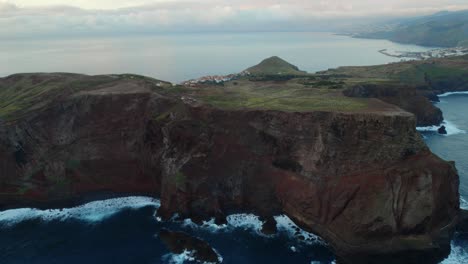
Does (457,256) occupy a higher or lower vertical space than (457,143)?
lower

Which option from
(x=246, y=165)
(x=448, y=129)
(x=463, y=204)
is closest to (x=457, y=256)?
(x=463, y=204)

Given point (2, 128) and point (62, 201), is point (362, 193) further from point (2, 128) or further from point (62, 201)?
point (2, 128)

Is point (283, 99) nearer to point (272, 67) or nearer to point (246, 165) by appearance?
point (246, 165)

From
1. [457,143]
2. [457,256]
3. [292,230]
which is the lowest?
[457,256]

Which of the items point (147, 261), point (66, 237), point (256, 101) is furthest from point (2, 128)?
point (256, 101)

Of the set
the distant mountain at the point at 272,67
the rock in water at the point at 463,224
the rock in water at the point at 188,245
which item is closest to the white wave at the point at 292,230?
the rock in water at the point at 188,245

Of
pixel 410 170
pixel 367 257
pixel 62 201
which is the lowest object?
pixel 367 257
